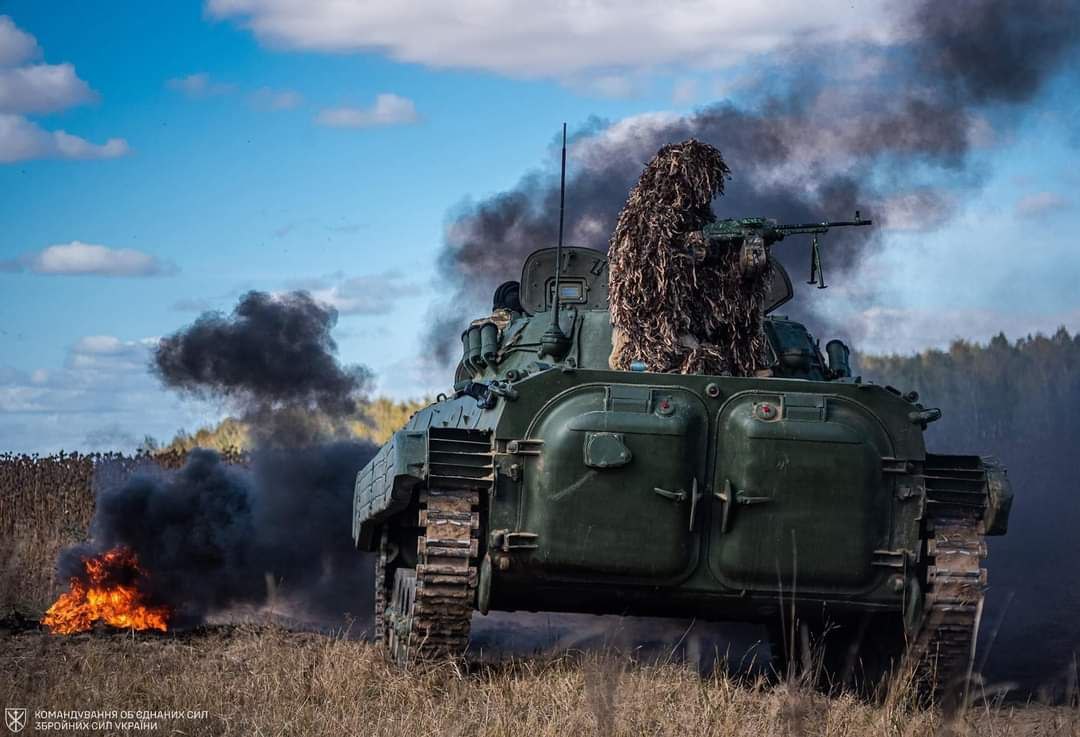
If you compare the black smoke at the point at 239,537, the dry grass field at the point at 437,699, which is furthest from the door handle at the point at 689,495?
the black smoke at the point at 239,537

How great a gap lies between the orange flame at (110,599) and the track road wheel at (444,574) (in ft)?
19.6

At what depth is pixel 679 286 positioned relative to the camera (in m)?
11.4

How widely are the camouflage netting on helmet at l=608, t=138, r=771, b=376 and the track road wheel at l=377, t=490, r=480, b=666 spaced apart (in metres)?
1.93

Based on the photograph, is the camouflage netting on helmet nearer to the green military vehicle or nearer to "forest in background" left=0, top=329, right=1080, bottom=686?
the green military vehicle

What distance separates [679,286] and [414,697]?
11.7ft

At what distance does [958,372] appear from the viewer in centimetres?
2770

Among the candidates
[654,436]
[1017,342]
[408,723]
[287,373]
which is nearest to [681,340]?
[654,436]

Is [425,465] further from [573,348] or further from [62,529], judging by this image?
[62,529]

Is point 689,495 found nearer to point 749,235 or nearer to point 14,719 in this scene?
point 749,235

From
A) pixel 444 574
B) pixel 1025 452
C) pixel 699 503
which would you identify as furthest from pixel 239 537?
pixel 1025 452

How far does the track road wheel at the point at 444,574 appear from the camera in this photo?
32.4ft

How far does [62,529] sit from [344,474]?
12.2ft

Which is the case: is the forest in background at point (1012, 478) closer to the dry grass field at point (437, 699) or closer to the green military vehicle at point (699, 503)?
the green military vehicle at point (699, 503)

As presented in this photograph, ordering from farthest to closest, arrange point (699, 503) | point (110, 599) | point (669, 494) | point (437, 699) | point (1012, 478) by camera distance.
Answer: point (1012, 478) → point (110, 599) → point (699, 503) → point (669, 494) → point (437, 699)
